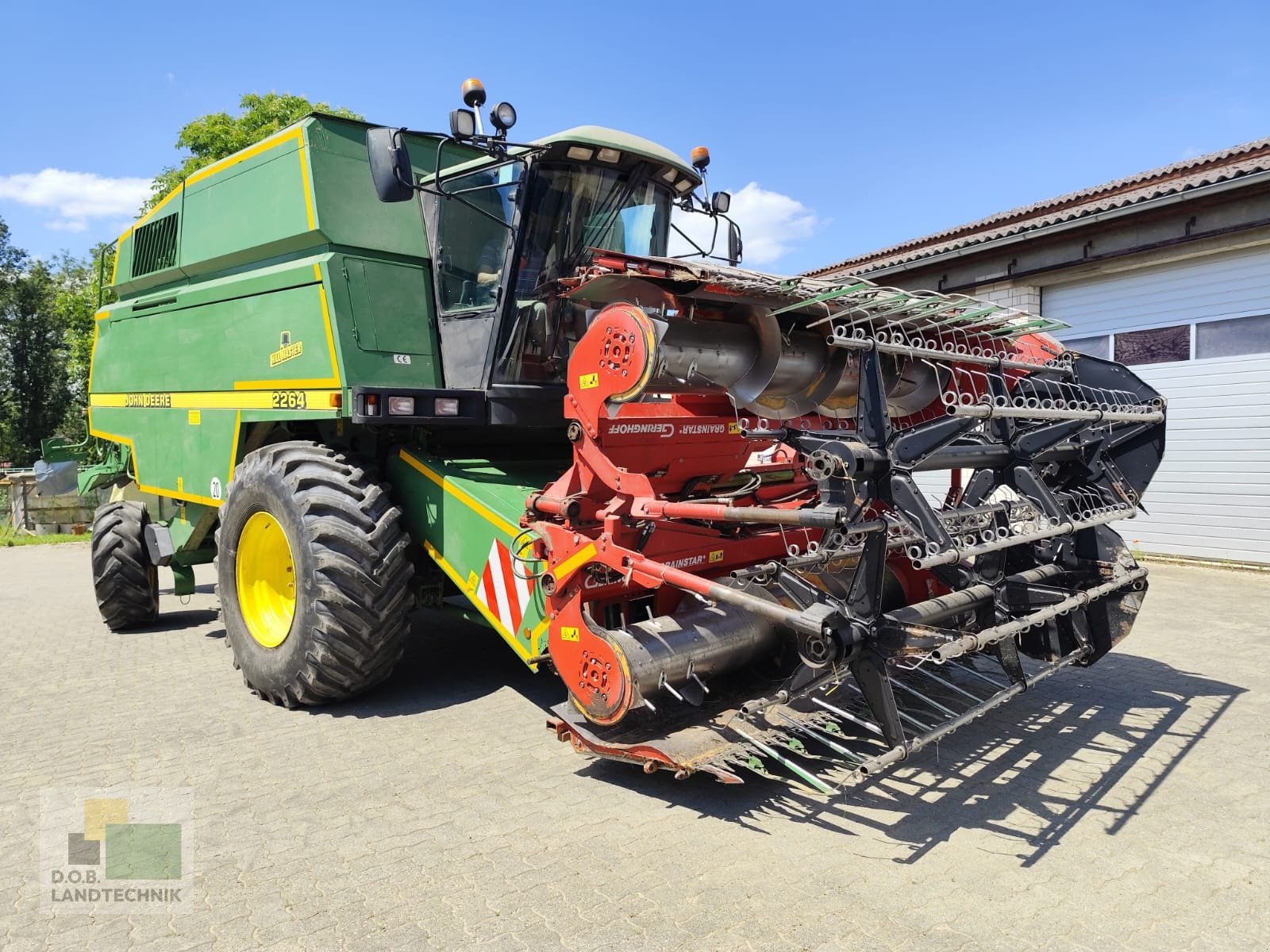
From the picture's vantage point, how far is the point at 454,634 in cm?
654

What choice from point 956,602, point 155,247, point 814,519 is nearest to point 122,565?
point 155,247

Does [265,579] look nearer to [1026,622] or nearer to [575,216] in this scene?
[575,216]

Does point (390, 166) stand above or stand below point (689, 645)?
above

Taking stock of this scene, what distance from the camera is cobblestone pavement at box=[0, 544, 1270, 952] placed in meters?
2.67

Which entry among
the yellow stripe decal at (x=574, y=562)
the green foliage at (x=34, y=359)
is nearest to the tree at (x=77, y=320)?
the green foliage at (x=34, y=359)

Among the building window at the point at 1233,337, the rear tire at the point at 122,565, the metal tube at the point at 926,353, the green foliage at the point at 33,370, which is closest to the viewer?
the metal tube at the point at 926,353

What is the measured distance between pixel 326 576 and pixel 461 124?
2294 mm

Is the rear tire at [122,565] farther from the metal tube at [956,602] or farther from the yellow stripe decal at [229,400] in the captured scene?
the metal tube at [956,602]

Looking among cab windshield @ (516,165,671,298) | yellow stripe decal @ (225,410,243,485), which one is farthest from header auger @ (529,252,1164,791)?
yellow stripe decal @ (225,410,243,485)

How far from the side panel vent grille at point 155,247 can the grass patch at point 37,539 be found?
1064cm

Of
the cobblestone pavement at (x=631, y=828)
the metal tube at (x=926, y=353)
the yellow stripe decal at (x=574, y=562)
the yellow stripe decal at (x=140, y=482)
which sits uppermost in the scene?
the metal tube at (x=926, y=353)

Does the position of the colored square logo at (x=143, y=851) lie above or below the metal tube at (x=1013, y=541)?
below

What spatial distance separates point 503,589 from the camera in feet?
13.9

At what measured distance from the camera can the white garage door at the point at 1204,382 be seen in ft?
29.0
